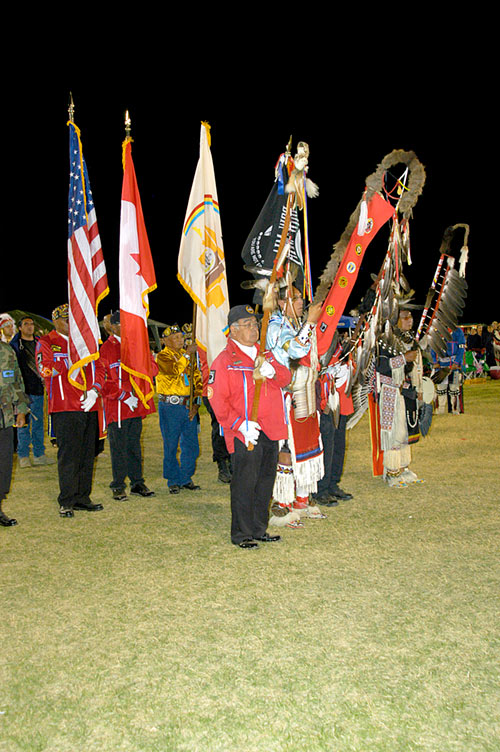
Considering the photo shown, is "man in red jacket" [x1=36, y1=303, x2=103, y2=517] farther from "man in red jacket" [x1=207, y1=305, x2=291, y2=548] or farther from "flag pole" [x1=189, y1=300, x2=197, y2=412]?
"man in red jacket" [x1=207, y1=305, x2=291, y2=548]

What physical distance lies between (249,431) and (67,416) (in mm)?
1880

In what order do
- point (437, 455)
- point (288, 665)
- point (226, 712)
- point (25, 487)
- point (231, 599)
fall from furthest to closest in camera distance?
point (437, 455)
point (25, 487)
point (231, 599)
point (288, 665)
point (226, 712)

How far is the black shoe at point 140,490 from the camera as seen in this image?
19.8 feet


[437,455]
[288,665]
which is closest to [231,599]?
[288,665]

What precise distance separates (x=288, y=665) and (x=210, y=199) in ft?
14.6

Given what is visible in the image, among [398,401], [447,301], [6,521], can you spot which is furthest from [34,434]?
[447,301]

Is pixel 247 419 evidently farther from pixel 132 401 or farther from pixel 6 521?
pixel 6 521

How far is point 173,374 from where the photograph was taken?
6.19m

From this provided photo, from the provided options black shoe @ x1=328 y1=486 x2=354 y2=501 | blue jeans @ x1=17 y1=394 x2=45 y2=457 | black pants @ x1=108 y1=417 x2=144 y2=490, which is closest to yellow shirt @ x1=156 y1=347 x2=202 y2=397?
black pants @ x1=108 y1=417 x2=144 y2=490

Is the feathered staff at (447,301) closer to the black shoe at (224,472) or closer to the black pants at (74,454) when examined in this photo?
the black shoe at (224,472)

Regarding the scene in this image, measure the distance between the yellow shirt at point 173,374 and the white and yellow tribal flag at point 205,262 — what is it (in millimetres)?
457

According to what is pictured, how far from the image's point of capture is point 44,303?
2995cm

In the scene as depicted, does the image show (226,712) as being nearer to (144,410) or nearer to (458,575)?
(458,575)

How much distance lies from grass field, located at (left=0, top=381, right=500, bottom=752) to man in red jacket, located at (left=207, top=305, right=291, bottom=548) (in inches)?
11.0
